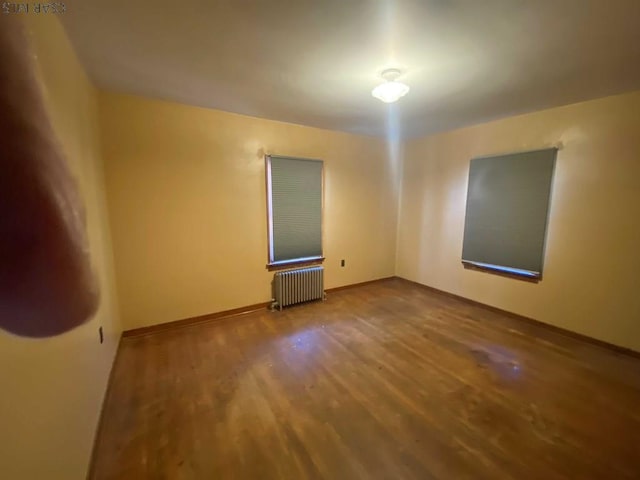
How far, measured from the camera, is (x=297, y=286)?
355cm

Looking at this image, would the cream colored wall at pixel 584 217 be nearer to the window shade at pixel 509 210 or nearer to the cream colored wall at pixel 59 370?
Result: the window shade at pixel 509 210

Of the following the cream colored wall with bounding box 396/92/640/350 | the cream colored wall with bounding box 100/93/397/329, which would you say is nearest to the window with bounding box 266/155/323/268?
the cream colored wall with bounding box 100/93/397/329

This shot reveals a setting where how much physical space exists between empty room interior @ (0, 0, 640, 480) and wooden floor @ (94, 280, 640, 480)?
2 cm

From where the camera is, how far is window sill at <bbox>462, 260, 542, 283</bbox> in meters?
3.02

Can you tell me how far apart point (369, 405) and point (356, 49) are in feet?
7.78

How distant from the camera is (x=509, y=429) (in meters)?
1.66

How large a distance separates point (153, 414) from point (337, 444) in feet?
4.01

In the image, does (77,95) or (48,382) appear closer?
(48,382)

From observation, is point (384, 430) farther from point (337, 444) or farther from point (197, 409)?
point (197, 409)

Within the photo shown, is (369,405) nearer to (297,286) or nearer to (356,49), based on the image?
(297,286)

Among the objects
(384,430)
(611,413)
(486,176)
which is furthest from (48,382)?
(486,176)

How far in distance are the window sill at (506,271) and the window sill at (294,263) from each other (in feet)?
6.68

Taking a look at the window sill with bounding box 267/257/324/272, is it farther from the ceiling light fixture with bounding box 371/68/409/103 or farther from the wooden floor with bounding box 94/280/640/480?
the ceiling light fixture with bounding box 371/68/409/103

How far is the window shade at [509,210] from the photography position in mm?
2906
